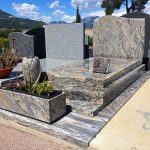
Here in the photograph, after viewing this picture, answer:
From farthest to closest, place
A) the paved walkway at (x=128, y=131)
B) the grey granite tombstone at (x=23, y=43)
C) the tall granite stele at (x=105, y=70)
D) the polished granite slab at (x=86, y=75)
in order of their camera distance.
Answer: the grey granite tombstone at (x=23, y=43) → the polished granite slab at (x=86, y=75) → the tall granite stele at (x=105, y=70) → the paved walkway at (x=128, y=131)

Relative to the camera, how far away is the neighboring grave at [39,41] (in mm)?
10617

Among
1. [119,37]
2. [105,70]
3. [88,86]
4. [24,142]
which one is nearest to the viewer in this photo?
[24,142]

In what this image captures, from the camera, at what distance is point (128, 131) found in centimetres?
348

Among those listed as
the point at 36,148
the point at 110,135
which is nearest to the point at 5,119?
the point at 36,148

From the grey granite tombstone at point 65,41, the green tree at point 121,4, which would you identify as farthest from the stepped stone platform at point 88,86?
the green tree at point 121,4

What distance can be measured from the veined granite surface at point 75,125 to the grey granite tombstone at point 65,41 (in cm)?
557

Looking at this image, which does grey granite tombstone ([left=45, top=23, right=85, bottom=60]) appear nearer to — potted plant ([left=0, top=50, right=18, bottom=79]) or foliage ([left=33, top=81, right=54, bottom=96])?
potted plant ([left=0, top=50, right=18, bottom=79])

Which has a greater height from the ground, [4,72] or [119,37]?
[119,37]

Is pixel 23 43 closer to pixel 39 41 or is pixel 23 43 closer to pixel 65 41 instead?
pixel 39 41

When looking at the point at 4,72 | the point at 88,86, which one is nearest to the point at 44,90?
the point at 88,86

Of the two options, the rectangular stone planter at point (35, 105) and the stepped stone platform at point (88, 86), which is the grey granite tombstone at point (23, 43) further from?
the rectangular stone planter at point (35, 105)

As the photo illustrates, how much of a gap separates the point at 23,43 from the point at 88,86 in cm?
625

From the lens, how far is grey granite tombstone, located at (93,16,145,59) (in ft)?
22.7

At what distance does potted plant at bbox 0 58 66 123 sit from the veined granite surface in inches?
3.9
